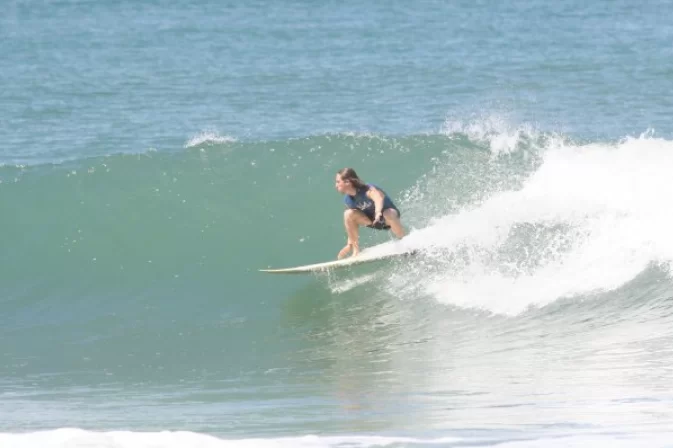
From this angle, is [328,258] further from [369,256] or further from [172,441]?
[172,441]

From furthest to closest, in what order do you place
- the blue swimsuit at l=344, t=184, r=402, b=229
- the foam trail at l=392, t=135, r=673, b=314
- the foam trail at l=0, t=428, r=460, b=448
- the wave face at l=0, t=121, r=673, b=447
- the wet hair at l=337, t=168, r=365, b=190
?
1. the blue swimsuit at l=344, t=184, r=402, b=229
2. the wet hair at l=337, t=168, r=365, b=190
3. the foam trail at l=392, t=135, r=673, b=314
4. the wave face at l=0, t=121, r=673, b=447
5. the foam trail at l=0, t=428, r=460, b=448

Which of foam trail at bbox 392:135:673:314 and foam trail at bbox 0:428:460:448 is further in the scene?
foam trail at bbox 392:135:673:314

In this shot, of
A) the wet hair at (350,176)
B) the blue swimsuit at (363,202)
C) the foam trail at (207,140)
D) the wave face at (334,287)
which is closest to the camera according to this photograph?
the wave face at (334,287)

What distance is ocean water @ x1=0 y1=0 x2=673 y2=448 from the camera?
8000 mm

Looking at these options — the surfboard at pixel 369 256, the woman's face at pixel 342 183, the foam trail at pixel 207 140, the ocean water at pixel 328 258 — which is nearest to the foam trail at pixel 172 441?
the ocean water at pixel 328 258

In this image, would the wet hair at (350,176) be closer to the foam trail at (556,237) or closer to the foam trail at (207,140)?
the foam trail at (556,237)

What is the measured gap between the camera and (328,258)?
558 inches

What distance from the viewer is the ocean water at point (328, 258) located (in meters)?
8.00

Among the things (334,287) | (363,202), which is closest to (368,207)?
(363,202)

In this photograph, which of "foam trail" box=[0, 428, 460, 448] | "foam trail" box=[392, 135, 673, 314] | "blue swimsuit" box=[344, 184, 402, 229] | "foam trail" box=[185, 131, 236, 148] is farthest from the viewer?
"foam trail" box=[185, 131, 236, 148]

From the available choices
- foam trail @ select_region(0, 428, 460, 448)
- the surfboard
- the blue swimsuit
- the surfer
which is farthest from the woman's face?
foam trail @ select_region(0, 428, 460, 448)

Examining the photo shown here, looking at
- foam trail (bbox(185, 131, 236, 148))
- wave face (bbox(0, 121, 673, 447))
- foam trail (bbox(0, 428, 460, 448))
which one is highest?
foam trail (bbox(185, 131, 236, 148))

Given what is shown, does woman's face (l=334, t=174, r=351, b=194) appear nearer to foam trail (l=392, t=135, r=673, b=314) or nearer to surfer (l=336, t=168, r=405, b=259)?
surfer (l=336, t=168, r=405, b=259)

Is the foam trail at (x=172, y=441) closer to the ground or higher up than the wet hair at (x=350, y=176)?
A: closer to the ground
